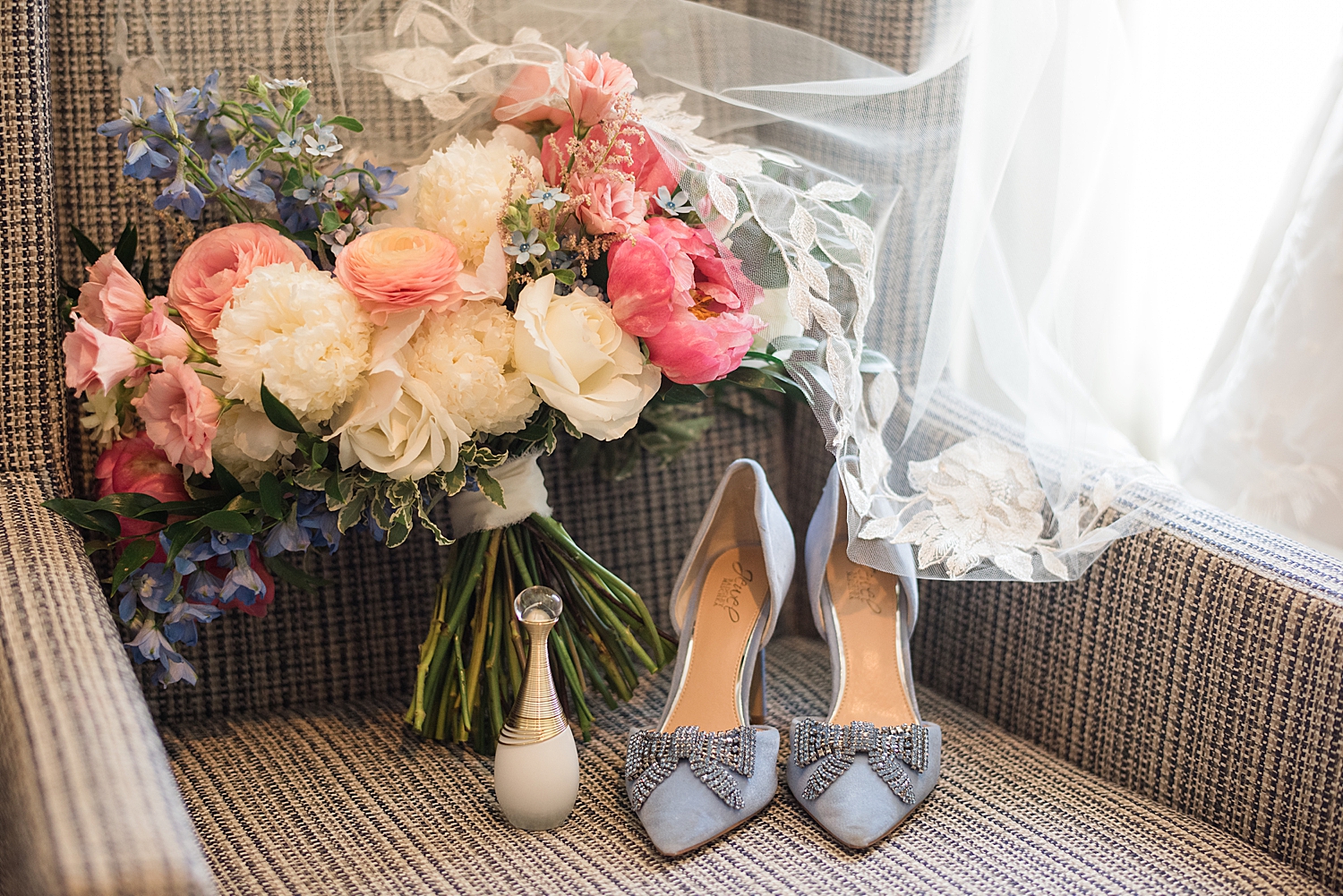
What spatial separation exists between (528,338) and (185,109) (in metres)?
0.32

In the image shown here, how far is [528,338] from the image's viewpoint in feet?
2.49

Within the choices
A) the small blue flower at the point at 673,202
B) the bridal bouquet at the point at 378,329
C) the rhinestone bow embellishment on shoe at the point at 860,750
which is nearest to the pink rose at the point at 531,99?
the bridal bouquet at the point at 378,329

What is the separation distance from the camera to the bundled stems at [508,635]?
0.91 m

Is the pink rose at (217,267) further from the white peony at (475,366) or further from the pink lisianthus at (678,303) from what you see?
the pink lisianthus at (678,303)

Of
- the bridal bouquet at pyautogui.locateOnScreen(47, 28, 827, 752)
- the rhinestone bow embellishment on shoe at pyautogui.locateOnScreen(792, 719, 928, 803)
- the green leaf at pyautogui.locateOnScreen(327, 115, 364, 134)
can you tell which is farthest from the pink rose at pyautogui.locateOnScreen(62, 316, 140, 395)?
the rhinestone bow embellishment on shoe at pyautogui.locateOnScreen(792, 719, 928, 803)

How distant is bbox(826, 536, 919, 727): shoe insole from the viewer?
98 centimetres

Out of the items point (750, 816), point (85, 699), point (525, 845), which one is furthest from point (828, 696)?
point (85, 699)

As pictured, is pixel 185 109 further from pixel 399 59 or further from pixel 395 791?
pixel 395 791

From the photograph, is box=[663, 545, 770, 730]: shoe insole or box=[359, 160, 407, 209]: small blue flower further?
box=[663, 545, 770, 730]: shoe insole

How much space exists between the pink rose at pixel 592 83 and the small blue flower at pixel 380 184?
0.15m

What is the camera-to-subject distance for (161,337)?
0.74 meters

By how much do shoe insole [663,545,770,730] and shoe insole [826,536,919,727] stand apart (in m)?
0.08

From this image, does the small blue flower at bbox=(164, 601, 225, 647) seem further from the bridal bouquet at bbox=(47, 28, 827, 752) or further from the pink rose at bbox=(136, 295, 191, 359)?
the pink rose at bbox=(136, 295, 191, 359)

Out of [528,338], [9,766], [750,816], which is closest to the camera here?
[9,766]
